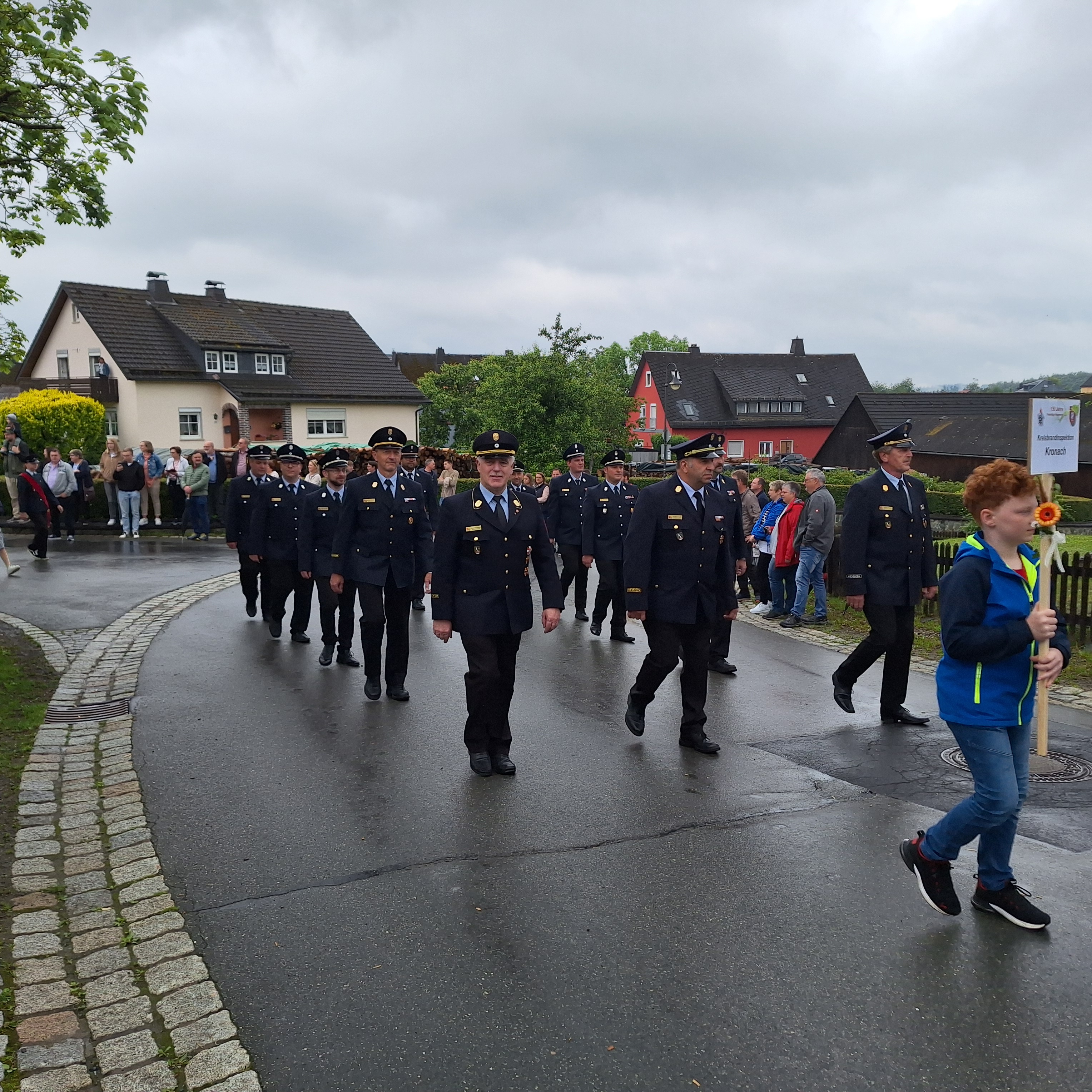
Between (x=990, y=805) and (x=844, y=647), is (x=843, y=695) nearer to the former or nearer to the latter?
(x=844, y=647)

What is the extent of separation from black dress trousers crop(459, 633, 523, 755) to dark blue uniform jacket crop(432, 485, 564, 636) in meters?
0.09

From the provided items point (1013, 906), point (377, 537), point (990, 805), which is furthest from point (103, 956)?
point (377, 537)

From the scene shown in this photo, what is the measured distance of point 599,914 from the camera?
14.9 feet

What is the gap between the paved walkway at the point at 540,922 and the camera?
3506 millimetres

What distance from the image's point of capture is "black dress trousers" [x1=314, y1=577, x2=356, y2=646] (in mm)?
9656

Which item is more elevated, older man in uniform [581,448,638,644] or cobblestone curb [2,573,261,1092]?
older man in uniform [581,448,638,644]

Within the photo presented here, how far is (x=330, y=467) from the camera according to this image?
1064 centimetres

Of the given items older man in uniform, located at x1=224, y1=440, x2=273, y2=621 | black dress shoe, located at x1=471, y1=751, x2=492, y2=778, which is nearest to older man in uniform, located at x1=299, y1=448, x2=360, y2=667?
older man in uniform, located at x1=224, y1=440, x2=273, y2=621

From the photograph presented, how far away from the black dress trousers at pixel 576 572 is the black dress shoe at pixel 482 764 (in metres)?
6.52

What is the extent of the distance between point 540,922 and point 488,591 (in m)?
2.62

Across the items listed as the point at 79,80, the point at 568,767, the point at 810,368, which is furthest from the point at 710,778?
the point at 810,368

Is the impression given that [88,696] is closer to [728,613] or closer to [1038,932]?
[728,613]

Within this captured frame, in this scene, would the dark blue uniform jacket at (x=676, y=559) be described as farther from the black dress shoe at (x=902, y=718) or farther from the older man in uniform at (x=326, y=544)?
the older man in uniform at (x=326, y=544)

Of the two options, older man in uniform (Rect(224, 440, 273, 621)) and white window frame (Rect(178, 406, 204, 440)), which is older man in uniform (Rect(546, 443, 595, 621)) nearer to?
older man in uniform (Rect(224, 440, 273, 621))
